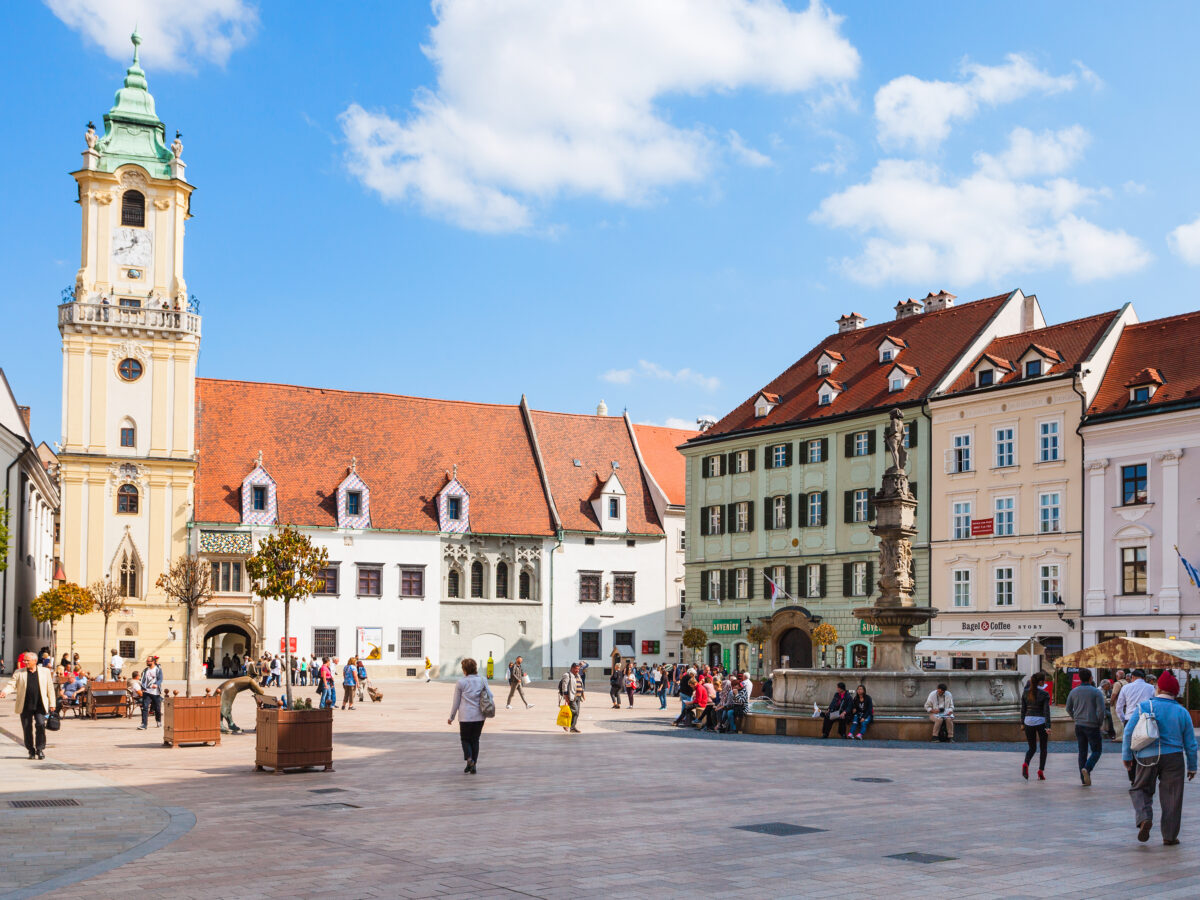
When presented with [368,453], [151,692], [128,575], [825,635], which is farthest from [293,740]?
[368,453]

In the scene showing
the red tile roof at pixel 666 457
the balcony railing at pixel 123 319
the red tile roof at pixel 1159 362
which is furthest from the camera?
the red tile roof at pixel 666 457

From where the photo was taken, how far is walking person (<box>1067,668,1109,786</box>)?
1766cm

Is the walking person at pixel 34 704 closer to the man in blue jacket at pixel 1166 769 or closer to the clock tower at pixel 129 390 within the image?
the man in blue jacket at pixel 1166 769

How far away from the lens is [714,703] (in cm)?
3086

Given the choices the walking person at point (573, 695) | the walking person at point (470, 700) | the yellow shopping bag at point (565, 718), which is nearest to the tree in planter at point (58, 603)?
the walking person at point (573, 695)

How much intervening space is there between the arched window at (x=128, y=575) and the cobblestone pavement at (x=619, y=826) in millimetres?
36243

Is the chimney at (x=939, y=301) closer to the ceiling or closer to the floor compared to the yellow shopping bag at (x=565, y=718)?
closer to the ceiling

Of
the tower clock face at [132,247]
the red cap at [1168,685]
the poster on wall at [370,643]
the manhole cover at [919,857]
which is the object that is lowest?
the poster on wall at [370,643]

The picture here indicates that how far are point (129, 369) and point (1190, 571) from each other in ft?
147

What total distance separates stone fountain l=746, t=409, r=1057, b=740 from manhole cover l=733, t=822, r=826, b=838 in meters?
14.3


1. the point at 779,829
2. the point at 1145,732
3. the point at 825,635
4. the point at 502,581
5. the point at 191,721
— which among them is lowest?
the point at 825,635

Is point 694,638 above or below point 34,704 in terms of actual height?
below

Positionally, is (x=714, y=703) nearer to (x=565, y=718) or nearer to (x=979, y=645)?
(x=565, y=718)

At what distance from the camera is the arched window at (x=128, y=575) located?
58.1m
